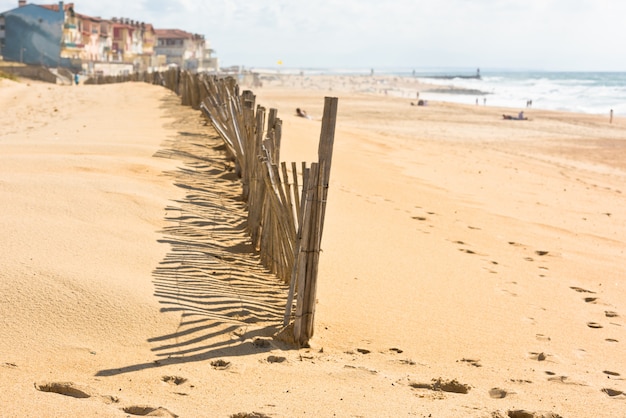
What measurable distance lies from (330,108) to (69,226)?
2.30 m

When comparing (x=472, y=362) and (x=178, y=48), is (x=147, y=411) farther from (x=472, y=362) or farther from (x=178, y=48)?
(x=178, y=48)

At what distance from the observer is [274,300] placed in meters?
5.05

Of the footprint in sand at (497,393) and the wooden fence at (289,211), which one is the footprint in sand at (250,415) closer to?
the wooden fence at (289,211)

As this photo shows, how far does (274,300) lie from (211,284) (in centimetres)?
41

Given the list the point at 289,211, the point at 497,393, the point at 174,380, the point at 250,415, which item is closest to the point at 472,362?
the point at 497,393

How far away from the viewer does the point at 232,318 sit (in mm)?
4598

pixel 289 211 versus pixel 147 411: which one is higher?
pixel 289 211

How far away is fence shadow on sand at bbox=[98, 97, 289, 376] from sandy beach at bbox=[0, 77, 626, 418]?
0.02 metres

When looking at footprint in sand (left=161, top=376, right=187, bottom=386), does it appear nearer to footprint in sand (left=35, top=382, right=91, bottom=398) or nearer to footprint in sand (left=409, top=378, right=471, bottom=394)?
footprint in sand (left=35, top=382, right=91, bottom=398)

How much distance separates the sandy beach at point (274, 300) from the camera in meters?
3.71

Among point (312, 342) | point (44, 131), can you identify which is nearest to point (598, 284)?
point (312, 342)

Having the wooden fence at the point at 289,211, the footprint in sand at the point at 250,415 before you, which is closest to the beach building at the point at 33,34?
the wooden fence at the point at 289,211

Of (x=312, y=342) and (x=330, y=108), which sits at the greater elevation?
(x=330, y=108)

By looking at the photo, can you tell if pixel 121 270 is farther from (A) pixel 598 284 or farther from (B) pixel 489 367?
(A) pixel 598 284
